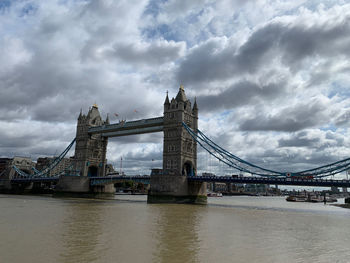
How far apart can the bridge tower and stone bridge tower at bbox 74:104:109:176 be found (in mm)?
25376

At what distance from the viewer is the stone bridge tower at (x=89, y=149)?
75562 millimetres

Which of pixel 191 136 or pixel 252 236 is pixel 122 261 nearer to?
pixel 252 236

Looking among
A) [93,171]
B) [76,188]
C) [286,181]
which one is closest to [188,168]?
[286,181]

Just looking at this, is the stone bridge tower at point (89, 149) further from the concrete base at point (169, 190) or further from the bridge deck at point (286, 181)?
the bridge deck at point (286, 181)

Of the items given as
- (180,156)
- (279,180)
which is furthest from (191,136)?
(279,180)

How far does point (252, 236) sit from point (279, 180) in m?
32.2

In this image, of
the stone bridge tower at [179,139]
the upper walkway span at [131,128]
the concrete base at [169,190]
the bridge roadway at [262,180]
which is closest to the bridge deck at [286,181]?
the bridge roadway at [262,180]

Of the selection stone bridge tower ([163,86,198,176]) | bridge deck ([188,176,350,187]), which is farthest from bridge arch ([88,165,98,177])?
bridge deck ([188,176,350,187])

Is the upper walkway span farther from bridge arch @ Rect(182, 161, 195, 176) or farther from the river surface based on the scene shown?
the river surface

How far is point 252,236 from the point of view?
18.6m

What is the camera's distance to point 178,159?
191 feet

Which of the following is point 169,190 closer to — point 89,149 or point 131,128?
point 131,128

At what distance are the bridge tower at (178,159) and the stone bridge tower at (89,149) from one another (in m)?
25.4

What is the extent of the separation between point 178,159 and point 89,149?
96.3ft
